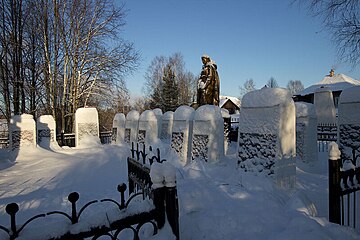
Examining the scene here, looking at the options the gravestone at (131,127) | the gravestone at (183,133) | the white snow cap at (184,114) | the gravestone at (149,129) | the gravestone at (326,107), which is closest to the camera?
the gravestone at (183,133)

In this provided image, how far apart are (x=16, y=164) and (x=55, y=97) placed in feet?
27.8

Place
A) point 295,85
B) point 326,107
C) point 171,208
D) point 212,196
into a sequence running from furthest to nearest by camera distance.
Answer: point 295,85
point 326,107
point 212,196
point 171,208

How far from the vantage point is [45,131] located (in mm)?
15242

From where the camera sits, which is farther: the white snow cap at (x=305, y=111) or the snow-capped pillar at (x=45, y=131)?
the snow-capped pillar at (x=45, y=131)

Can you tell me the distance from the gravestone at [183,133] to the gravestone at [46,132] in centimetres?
909

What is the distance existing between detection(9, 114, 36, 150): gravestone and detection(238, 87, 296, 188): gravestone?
11.4m

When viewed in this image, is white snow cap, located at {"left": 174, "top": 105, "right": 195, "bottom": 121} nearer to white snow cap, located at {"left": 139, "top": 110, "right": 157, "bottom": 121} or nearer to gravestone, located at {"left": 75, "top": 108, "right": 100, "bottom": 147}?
white snow cap, located at {"left": 139, "top": 110, "right": 157, "bottom": 121}

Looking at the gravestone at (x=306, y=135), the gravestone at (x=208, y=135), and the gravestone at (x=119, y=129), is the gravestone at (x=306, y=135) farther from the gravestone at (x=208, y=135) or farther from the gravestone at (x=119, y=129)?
the gravestone at (x=119, y=129)

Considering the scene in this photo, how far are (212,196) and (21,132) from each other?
1199 centimetres

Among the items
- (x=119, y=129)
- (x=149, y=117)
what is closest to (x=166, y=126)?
(x=149, y=117)

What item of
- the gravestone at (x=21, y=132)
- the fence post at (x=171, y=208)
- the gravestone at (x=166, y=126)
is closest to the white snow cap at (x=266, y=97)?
the fence post at (x=171, y=208)

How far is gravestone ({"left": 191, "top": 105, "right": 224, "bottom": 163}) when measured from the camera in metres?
8.00

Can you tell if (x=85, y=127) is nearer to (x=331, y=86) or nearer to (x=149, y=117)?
(x=149, y=117)

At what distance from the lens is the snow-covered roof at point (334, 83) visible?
96.8ft
